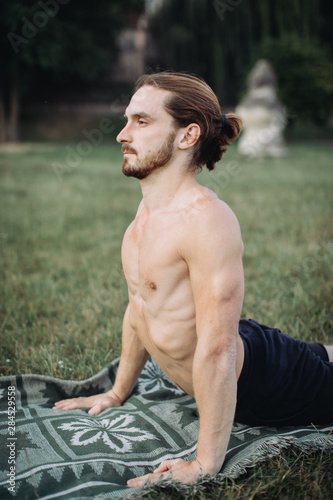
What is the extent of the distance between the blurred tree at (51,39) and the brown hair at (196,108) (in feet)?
49.7

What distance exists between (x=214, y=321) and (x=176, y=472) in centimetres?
51

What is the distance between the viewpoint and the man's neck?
1537mm

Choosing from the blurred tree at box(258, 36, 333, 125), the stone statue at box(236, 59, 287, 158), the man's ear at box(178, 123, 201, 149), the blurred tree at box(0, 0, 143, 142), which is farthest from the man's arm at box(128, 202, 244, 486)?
the blurred tree at box(258, 36, 333, 125)

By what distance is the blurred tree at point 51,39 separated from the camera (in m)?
15.4

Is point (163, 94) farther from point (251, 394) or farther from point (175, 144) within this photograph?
point (251, 394)

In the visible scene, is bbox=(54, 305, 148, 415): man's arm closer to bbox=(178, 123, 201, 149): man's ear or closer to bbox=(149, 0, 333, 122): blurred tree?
bbox=(178, 123, 201, 149): man's ear

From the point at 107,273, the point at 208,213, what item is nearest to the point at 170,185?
the point at 208,213

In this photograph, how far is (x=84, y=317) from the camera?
297 cm

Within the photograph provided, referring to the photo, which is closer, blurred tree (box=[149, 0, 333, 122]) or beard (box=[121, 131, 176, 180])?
beard (box=[121, 131, 176, 180])

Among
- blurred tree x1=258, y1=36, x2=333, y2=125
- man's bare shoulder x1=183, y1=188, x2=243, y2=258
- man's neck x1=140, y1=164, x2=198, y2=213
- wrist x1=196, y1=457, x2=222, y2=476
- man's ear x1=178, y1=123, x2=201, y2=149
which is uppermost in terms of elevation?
blurred tree x1=258, y1=36, x2=333, y2=125

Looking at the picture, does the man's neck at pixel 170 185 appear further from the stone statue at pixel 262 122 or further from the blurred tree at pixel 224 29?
the blurred tree at pixel 224 29

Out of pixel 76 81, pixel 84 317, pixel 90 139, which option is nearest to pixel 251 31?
pixel 90 139

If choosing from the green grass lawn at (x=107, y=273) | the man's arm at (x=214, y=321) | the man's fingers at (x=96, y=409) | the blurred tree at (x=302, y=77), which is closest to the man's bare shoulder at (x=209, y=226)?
the man's arm at (x=214, y=321)

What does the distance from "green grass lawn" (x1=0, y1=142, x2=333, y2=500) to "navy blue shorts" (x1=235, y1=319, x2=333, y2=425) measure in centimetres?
18
